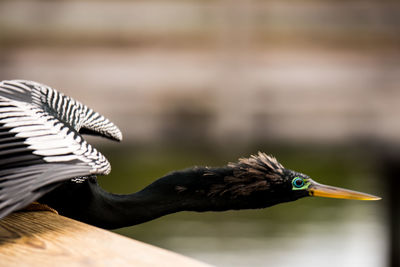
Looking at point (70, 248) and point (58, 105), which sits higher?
point (58, 105)

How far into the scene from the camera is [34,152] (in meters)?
1.56

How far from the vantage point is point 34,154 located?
61.0 inches

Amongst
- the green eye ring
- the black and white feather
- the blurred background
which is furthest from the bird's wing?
the blurred background

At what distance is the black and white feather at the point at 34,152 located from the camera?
4.64 feet

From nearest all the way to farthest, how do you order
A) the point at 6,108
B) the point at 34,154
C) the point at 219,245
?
the point at 34,154 → the point at 6,108 → the point at 219,245

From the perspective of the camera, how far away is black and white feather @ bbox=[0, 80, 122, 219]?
1415 mm

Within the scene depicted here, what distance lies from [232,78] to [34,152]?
406 cm

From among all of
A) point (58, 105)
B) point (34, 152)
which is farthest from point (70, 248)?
point (58, 105)

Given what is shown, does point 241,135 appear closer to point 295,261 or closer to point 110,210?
point 295,261

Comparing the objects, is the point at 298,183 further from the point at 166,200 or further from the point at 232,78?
the point at 232,78

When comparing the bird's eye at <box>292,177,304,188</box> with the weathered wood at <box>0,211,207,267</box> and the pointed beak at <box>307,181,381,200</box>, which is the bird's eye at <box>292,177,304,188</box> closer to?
the pointed beak at <box>307,181,381,200</box>

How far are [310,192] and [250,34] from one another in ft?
12.9

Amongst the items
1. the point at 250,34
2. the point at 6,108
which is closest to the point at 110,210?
the point at 6,108

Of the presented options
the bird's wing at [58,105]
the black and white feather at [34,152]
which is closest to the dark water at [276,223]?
the bird's wing at [58,105]
